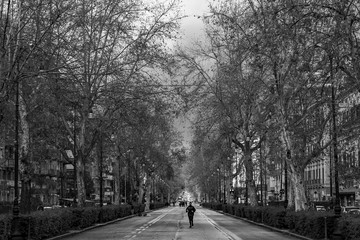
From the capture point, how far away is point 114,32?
37.1m

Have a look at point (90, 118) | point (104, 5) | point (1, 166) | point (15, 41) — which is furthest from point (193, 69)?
point (1, 166)

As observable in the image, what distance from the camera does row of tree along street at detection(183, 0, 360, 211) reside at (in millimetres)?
19484

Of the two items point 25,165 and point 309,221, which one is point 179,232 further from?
point 25,165

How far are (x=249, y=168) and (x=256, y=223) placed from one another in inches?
341

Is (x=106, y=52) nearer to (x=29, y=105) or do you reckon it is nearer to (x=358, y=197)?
(x=29, y=105)

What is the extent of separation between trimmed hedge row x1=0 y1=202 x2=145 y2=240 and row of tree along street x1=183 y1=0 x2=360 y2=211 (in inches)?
380

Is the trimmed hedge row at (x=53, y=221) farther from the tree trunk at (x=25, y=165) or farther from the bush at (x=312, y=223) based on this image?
the bush at (x=312, y=223)

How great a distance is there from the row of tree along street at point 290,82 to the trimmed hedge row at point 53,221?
31.7ft

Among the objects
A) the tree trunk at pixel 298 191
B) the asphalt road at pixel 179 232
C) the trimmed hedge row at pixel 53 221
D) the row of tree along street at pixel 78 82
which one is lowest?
the asphalt road at pixel 179 232

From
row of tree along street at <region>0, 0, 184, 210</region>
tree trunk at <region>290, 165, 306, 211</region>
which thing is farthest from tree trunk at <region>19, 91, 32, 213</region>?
tree trunk at <region>290, 165, 306, 211</region>

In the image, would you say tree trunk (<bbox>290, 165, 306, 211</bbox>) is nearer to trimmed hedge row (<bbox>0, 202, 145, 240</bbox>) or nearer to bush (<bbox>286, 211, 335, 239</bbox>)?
bush (<bbox>286, 211, 335, 239</bbox>)

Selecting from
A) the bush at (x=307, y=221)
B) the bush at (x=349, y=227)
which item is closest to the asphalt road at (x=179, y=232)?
the bush at (x=307, y=221)

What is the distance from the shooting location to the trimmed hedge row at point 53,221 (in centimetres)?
2306

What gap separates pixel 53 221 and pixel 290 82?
46.5 feet
